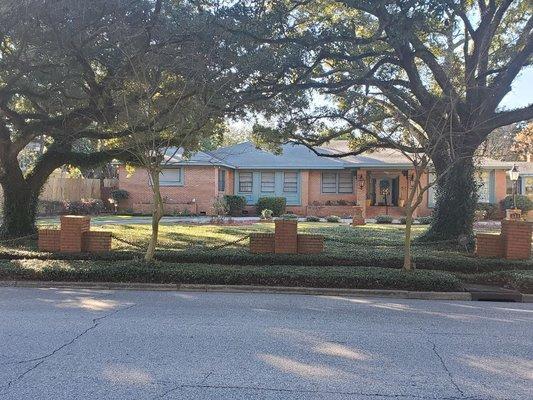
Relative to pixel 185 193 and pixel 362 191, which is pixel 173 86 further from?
pixel 362 191

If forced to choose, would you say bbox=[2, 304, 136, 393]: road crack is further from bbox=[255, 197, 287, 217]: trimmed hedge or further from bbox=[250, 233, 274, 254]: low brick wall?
bbox=[255, 197, 287, 217]: trimmed hedge

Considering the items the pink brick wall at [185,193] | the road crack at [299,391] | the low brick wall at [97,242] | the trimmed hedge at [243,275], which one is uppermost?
the pink brick wall at [185,193]

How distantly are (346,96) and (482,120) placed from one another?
386 cm

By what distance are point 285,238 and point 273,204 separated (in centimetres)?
1901

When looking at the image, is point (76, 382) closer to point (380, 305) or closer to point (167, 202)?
point (380, 305)

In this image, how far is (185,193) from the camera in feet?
107

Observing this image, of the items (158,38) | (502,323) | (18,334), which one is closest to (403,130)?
(158,38)

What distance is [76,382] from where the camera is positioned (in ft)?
16.1

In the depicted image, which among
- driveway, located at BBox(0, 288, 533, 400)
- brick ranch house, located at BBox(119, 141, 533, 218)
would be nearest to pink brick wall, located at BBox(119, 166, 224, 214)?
brick ranch house, located at BBox(119, 141, 533, 218)

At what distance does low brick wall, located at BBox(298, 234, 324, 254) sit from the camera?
13500mm

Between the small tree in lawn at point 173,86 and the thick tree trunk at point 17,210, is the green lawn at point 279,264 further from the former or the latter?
the thick tree trunk at point 17,210

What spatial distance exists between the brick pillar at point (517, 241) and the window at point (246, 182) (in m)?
22.9

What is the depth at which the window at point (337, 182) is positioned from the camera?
112 feet

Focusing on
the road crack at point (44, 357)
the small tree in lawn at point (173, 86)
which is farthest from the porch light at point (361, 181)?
the road crack at point (44, 357)
